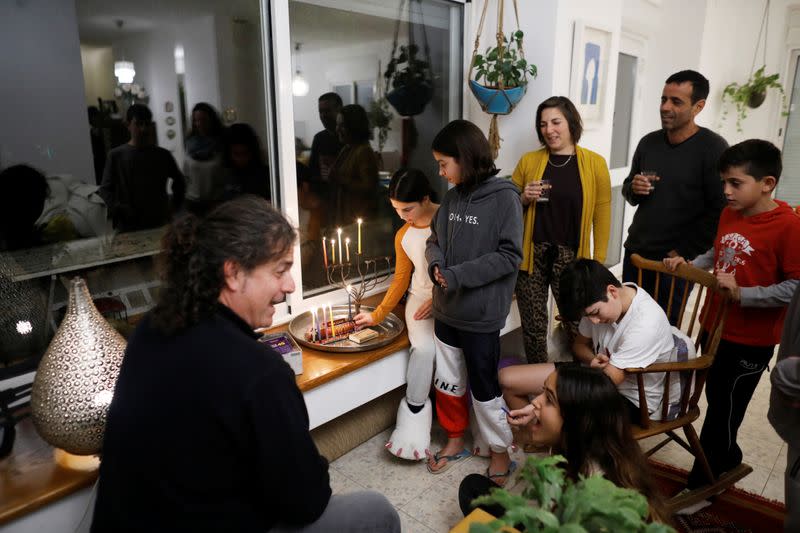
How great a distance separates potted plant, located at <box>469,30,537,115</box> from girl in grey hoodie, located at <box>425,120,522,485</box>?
66cm

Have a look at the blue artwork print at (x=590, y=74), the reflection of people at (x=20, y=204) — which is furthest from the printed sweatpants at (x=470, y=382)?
the blue artwork print at (x=590, y=74)

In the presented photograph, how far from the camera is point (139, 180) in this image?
1.85 metres

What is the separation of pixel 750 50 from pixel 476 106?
362 cm

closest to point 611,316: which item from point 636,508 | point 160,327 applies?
point 636,508

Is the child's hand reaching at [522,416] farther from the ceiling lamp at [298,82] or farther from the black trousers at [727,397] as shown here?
the ceiling lamp at [298,82]

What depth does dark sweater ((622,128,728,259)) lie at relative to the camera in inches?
87.8

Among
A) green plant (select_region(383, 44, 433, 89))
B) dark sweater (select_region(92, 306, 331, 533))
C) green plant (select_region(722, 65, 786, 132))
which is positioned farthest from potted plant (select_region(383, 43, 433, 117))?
green plant (select_region(722, 65, 786, 132))

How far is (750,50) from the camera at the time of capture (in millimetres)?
4914

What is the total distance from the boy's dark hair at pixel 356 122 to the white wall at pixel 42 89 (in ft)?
3.50

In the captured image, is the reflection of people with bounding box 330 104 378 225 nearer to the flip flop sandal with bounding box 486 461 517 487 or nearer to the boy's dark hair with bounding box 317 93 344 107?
the boy's dark hair with bounding box 317 93 344 107

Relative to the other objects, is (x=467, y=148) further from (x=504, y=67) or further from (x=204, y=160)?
(x=204, y=160)

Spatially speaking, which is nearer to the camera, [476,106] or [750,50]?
[476,106]

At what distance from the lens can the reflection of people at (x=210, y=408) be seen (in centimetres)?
99

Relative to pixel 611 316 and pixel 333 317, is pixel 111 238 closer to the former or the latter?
pixel 333 317
